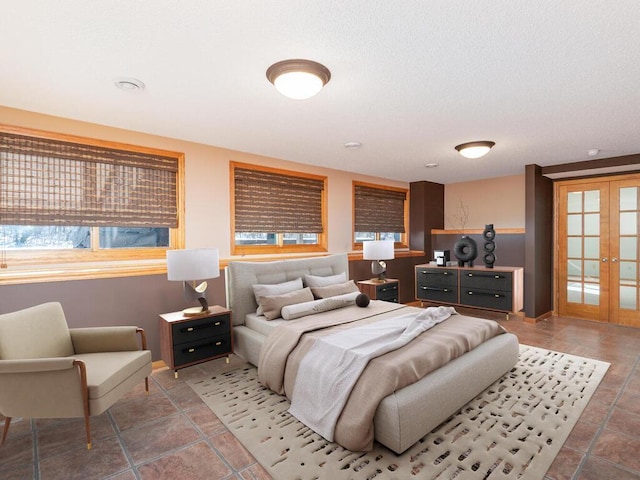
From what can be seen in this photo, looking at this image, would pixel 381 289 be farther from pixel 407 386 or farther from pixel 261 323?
pixel 407 386

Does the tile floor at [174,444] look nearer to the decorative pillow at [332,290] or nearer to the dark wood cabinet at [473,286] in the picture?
the decorative pillow at [332,290]

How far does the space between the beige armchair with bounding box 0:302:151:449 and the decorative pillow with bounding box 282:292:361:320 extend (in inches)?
50.1

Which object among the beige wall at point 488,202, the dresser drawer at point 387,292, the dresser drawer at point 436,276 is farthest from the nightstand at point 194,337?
the beige wall at point 488,202

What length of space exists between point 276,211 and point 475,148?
259 centimetres

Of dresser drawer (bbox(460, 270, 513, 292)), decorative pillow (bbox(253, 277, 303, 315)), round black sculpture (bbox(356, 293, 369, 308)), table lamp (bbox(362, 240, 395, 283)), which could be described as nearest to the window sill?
decorative pillow (bbox(253, 277, 303, 315))

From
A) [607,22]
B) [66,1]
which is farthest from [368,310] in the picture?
[66,1]

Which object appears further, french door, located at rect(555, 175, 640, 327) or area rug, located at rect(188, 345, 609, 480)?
french door, located at rect(555, 175, 640, 327)

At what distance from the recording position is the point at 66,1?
158 cm

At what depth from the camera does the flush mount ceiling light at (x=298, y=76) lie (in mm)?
2111

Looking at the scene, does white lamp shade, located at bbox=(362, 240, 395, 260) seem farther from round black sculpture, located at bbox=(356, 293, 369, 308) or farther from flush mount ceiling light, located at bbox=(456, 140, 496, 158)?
flush mount ceiling light, located at bbox=(456, 140, 496, 158)

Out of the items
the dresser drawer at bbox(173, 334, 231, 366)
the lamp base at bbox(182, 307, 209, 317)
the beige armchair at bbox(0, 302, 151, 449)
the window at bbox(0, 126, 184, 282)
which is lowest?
the dresser drawer at bbox(173, 334, 231, 366)

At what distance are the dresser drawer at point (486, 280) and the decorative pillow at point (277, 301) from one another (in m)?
3.16

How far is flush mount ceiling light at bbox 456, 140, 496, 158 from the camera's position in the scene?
12.5 feet

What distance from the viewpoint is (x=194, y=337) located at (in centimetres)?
320
